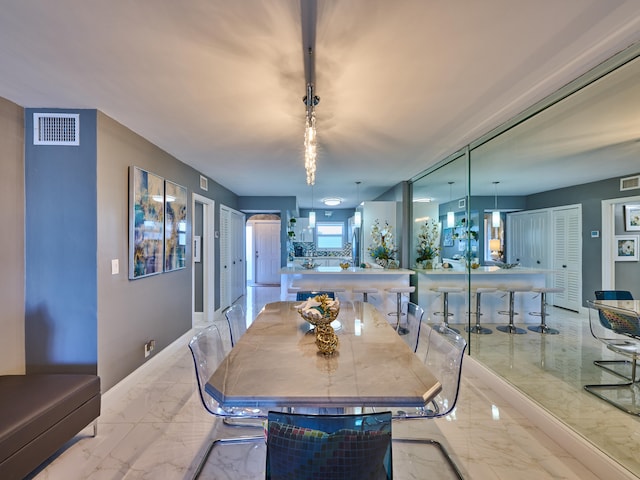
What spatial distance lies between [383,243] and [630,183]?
3272mm

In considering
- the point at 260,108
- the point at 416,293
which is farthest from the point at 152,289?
the point at 416,293

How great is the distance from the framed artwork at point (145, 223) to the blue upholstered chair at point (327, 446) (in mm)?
2496

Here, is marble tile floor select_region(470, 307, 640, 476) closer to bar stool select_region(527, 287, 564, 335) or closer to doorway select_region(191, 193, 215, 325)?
bar stool select_region(527, 287, 564, 335)

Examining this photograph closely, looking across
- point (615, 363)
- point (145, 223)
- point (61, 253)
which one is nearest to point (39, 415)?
point (61, 253)

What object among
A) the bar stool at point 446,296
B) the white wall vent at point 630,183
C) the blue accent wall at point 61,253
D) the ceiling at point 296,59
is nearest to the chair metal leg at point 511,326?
the bar stool at point 446,296

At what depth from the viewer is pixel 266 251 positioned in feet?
30.7

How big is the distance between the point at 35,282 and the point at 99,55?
74.0 inches

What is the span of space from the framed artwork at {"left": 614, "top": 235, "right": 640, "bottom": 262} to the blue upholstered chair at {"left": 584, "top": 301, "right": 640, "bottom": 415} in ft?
1.40

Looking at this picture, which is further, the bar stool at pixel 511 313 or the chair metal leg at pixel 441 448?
the bar stool at pixel 511 313

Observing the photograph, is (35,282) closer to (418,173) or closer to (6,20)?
(6,20)

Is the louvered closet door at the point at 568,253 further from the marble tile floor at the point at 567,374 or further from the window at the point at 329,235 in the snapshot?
the window at the point at 329,235

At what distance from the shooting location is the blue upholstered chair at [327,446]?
36.9 inches

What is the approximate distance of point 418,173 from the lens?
4809 mm

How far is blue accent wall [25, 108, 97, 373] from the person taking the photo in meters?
2.35
